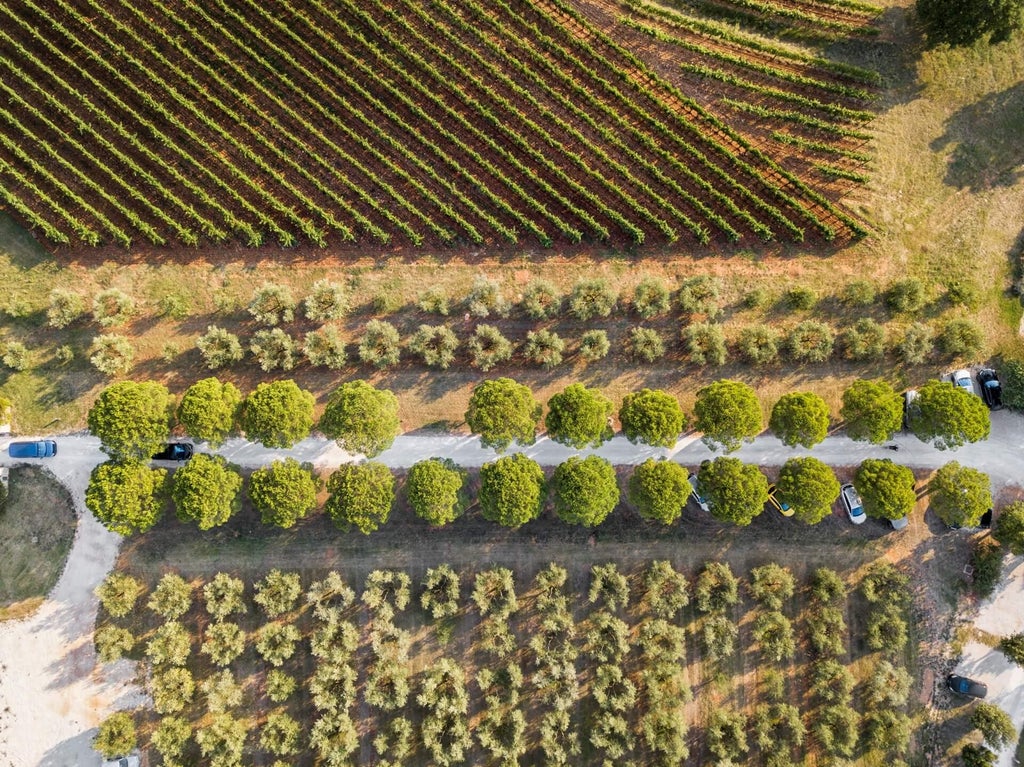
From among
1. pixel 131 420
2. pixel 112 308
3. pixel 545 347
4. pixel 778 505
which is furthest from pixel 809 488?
pixel 112 308

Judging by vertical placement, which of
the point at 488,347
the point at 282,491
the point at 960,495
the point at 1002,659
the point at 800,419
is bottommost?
the point at 1002,659

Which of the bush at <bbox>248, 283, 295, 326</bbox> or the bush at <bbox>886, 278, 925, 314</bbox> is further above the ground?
the bush at <bbox>248, 283, 295, 326</bbox>

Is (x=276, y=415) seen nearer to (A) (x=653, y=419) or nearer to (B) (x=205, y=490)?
(B) (x=205, y=490)

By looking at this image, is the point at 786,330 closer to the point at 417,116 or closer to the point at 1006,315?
the point at 1006,315

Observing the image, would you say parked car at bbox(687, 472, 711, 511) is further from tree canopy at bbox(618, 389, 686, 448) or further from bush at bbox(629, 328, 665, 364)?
bush at bbox(629, 328, 665, 364)

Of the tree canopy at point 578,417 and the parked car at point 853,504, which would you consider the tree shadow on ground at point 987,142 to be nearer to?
the parked car at point 853,504

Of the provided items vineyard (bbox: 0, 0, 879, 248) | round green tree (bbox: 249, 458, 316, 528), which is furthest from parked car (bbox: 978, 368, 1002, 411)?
round green tree (bbox: 249, 458, 316, 528)
